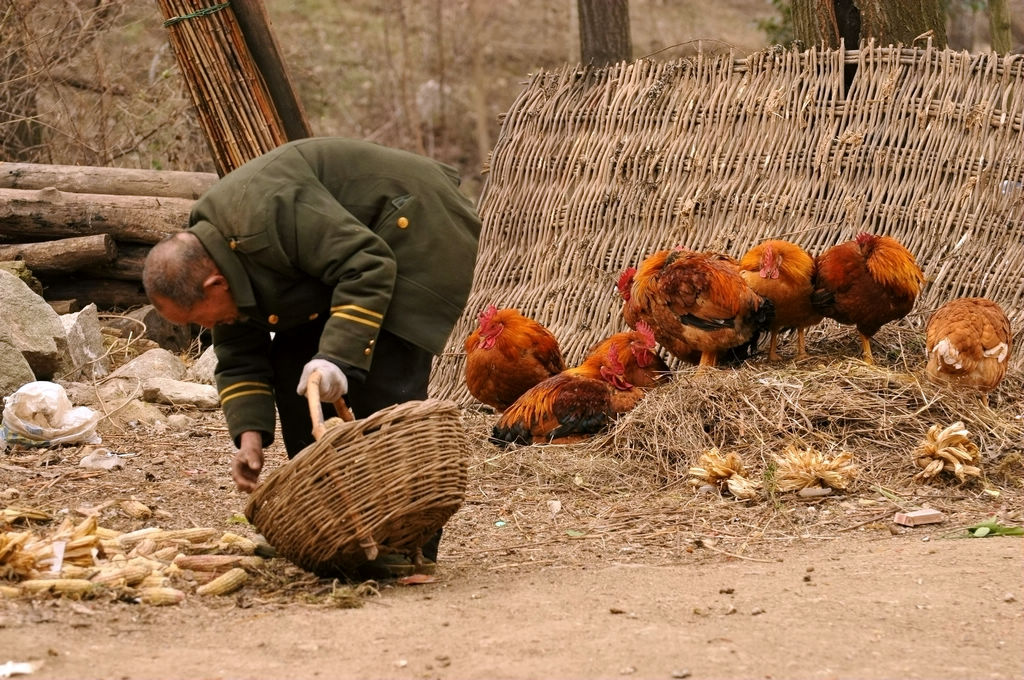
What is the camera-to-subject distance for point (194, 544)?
4363 mm

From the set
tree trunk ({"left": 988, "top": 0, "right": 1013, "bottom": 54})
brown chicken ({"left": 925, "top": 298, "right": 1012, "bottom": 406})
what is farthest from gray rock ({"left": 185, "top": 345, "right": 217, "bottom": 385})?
tree trunk ({"left": 988, "top": 0, "right": 1013, "bottom": 54})

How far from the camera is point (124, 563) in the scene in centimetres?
395

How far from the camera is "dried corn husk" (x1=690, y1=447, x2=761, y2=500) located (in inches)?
211

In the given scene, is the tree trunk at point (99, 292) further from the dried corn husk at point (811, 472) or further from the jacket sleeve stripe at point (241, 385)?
the dried corn husk at point (811, 472)

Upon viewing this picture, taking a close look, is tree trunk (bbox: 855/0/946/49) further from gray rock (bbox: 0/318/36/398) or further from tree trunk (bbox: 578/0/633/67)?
gray rock (bbox: 0/318/36/398)

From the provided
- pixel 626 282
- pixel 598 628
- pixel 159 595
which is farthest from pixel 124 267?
pixel 598 628

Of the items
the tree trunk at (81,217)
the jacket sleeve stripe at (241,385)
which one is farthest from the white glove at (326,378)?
the tree trunk at (81,217)

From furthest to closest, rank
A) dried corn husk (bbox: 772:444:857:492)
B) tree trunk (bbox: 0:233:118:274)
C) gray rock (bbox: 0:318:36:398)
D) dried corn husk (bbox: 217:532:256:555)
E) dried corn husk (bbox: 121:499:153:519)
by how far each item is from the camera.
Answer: tree trunk (bbox: 0:233:118:274) < gray rock (bbox: 0:318:36:398) < dried corn husk (bbox: 772:444:857:492) < dried corn husk (bbox: 121:499:153:519) < dried corn husk (bbox: 217:532:256:555)

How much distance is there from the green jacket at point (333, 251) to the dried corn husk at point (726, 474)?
1.88 meters

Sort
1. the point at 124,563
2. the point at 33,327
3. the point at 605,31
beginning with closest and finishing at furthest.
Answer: the point at 124,563
the point at 33,327
the point at 605,31

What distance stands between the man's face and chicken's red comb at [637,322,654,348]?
3.24 meters

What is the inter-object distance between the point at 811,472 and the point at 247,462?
264 centimetres

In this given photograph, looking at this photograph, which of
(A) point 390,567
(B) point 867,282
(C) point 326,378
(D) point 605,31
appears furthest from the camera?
(D) point 605,31

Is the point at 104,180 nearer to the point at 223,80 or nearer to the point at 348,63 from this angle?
the point at 223,80
